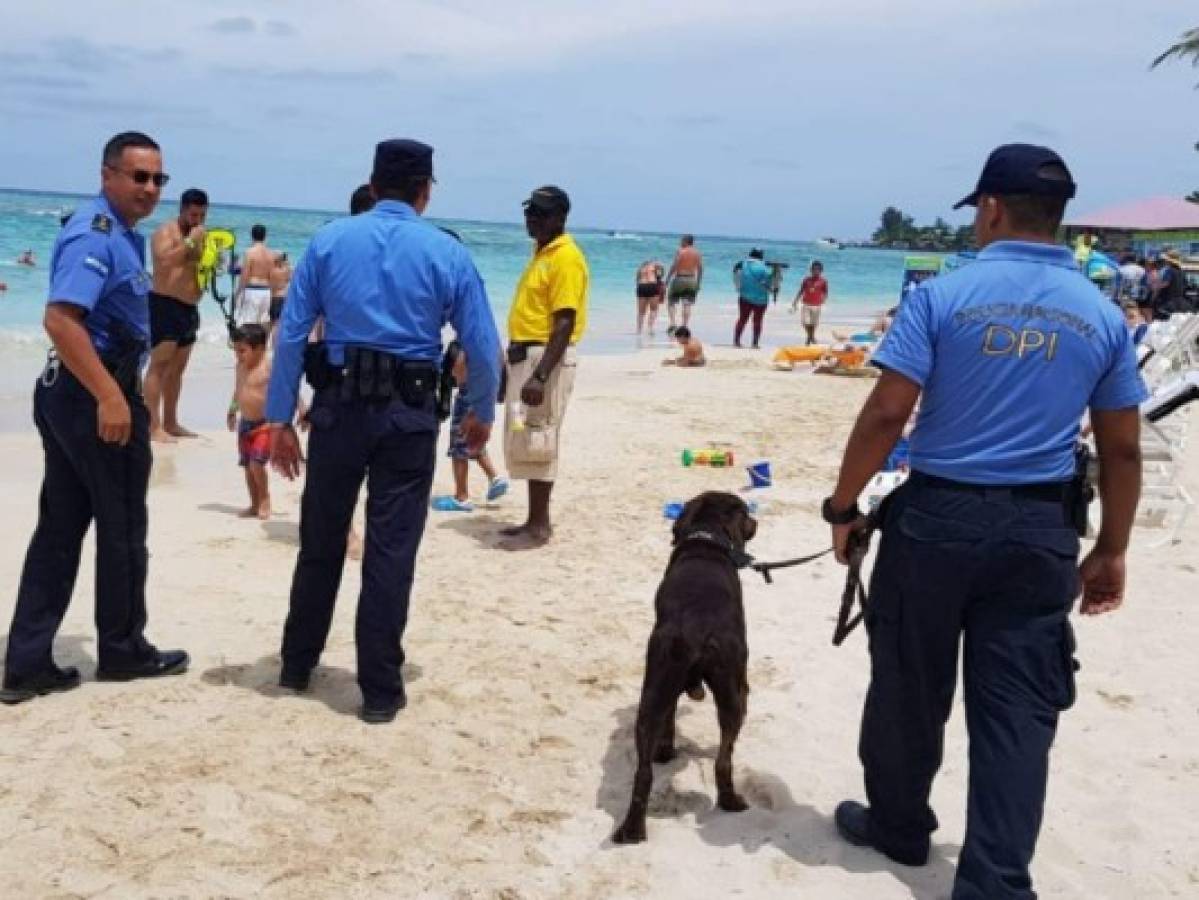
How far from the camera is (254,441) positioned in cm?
649

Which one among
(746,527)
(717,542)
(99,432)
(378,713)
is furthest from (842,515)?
(99,432)

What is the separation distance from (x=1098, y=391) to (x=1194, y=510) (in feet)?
19.7

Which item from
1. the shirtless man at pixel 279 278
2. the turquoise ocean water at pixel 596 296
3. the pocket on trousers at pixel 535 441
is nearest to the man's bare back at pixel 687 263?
the turquoise ocean water at pixel 596 296

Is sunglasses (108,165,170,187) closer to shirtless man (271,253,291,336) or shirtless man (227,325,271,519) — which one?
shirtless man (227,325,271,519)

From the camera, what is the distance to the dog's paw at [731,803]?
357 centimetres

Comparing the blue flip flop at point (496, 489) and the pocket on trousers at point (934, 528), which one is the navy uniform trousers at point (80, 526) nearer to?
the pocket on trousers at point (934, 528)

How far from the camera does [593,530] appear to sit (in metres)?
6.98

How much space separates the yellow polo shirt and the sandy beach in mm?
1340

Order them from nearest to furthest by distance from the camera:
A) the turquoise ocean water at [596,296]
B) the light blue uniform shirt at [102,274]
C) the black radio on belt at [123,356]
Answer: the light blue uniform shirt at [102,274] → the black radio on belt at [123,356] → the turquoise ocean water at [596,296]

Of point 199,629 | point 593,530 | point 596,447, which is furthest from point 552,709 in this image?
point 596,447

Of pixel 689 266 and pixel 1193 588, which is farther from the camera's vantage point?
pixel 689 266

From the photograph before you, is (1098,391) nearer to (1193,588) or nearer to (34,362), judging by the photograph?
(1193,588)

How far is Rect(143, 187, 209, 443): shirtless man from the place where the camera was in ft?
27.9

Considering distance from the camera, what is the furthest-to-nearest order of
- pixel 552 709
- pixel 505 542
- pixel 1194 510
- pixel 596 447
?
pixel 596 447
pixel 1194 510
pixel 505 542
pixel 552 709
